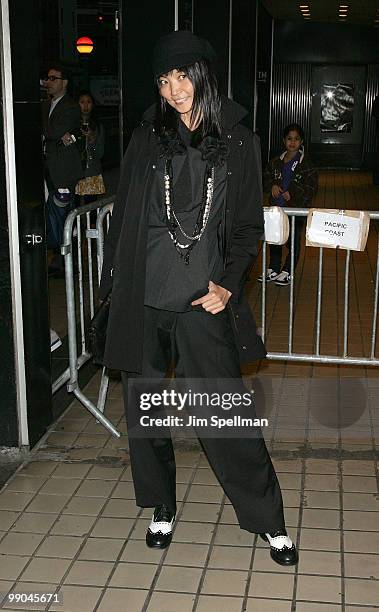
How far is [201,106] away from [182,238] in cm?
51

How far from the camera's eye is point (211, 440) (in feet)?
11.6

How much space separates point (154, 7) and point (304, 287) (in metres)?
3.35

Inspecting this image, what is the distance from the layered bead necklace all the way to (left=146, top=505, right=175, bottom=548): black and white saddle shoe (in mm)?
1187

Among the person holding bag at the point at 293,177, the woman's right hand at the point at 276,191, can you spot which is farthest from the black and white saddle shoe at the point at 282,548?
the woman's right hand at the point at 276,191

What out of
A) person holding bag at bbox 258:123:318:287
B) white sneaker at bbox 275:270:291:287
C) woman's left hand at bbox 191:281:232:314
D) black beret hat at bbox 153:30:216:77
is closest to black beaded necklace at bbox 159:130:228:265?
Answer: woman's left hand at bbox 191:281:232:314

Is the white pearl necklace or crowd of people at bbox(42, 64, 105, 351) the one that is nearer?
the white pearl necklace

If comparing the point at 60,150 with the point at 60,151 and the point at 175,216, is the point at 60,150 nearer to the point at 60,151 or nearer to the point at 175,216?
the point at 60,151

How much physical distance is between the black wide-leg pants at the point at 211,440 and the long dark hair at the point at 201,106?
715mm

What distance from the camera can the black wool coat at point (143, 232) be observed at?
3.33 m

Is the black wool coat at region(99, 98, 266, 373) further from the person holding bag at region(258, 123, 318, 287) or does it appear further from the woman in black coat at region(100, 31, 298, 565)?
the person holding bag at region(258, 123, 318, 287)

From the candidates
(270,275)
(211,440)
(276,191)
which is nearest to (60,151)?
(276,191)

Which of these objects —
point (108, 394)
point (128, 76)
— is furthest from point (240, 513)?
point (128, 76)

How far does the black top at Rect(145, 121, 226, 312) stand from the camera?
3322 mm
